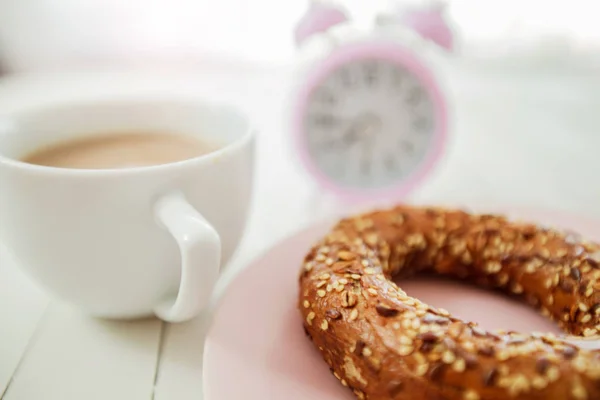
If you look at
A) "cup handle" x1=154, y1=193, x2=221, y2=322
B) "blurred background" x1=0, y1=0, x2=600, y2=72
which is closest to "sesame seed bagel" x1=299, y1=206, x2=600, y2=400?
"cup handle" x1=154, y1=193, x2=221, y2=322

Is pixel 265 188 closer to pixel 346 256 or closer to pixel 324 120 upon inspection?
pixel 324 120

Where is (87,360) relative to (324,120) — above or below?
below

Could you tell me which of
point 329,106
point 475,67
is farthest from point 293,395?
point 475,67

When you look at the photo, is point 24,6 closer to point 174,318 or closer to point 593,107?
point 174,318

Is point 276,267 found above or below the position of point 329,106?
below

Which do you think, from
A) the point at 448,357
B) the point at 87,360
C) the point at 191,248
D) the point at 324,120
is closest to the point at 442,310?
the point at 448,357

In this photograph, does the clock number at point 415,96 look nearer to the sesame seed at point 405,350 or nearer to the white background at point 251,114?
the white background at point 251,114
